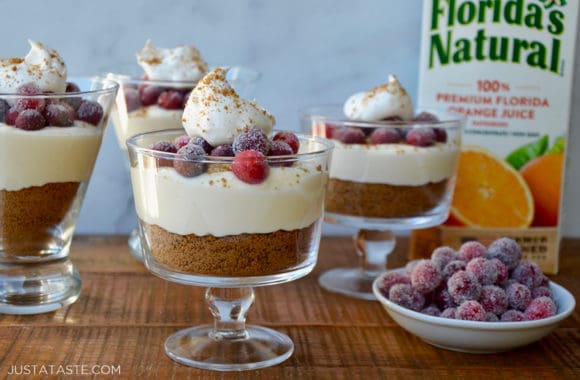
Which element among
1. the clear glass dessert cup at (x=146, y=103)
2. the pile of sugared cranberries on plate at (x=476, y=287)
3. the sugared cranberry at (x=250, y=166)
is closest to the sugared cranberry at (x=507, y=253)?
the pile of sugared cranberries on plate at (x=476, y=287)

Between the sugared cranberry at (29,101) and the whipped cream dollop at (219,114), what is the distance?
249 mm

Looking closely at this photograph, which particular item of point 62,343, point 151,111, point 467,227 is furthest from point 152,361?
point 467,227

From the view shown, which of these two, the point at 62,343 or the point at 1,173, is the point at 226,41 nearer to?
the point at 1,173

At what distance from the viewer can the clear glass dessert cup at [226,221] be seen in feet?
3.51

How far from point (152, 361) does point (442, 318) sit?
0.41 meters

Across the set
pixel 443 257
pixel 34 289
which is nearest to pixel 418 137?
pixel 443 257

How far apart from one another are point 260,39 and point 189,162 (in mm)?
788

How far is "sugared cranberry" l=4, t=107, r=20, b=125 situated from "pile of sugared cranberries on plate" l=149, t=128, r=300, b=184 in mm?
263

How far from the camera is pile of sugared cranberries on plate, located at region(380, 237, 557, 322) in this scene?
120 cm

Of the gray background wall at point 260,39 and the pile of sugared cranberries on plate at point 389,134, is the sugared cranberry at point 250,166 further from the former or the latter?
the gray background wall at point 260,39

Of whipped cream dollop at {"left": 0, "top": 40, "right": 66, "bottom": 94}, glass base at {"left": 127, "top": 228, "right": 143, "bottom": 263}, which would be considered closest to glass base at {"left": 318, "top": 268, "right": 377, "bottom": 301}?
glass base at {"left": 127, "top": 228, "right": 143, "bottom": 263}

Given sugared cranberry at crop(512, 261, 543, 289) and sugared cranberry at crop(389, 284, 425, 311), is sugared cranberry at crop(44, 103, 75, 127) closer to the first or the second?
sugared cranberry at crop(389, 284, 425, 311)

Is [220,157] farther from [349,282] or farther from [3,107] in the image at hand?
[349,282]

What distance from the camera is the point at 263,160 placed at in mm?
1051
